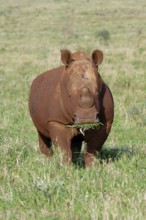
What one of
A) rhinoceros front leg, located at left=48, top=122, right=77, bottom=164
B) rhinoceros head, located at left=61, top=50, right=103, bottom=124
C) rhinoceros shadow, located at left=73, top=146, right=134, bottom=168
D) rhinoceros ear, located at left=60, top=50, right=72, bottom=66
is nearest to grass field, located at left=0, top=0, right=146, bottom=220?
rhinoceros shadow, located at left=73, top=146, right=134, bottom=168

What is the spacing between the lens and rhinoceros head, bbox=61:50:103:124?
5.14m

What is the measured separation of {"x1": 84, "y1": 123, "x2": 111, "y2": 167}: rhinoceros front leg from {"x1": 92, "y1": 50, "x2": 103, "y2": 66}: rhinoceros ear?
718 mm

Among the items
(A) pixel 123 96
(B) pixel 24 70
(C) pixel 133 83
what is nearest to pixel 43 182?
(A) pixel 123 96

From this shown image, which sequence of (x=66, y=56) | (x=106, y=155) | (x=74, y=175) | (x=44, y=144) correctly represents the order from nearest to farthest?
(x=74, y=175), (x=66, y=56), (x=106, y=155), (x=44, y=144)

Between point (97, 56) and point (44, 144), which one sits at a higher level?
point (97, 56)

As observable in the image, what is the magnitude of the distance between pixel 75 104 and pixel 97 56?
2.28ft

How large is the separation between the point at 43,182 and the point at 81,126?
0.97m

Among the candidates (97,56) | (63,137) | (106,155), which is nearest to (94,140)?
(63,137)

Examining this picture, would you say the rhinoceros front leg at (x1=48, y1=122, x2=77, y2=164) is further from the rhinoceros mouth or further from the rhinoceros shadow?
the rhinoceros shadow

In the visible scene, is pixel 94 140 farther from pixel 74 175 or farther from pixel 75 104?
pixel 74 175

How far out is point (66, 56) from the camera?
18.5 ft

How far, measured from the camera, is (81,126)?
208 inches

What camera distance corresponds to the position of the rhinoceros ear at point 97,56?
5.66 m

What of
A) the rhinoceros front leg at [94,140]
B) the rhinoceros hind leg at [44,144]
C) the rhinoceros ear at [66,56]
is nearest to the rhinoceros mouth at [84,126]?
the rhinoceros front leg at [94,140]
